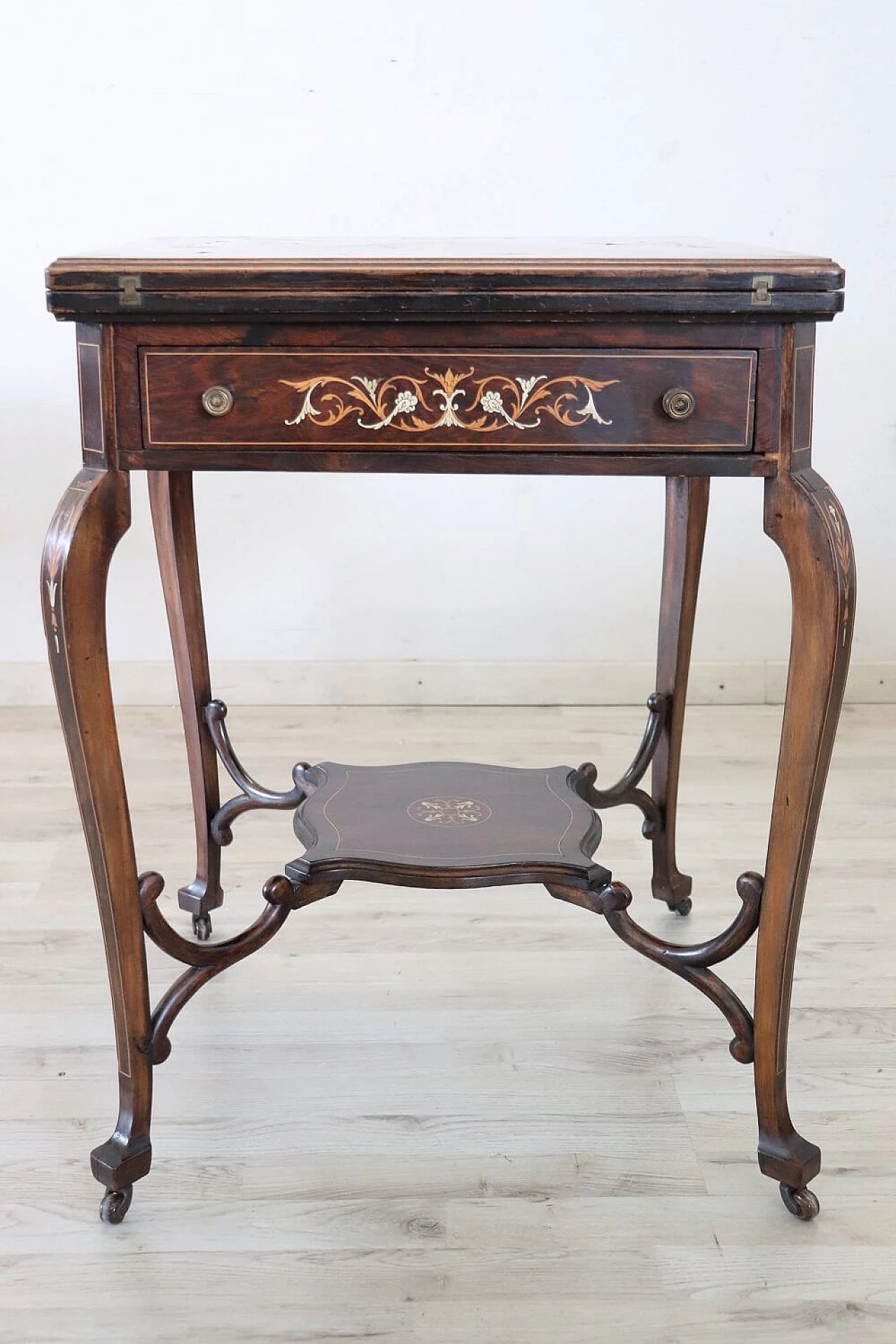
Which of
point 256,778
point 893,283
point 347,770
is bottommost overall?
point 256,778

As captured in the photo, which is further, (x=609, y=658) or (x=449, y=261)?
(x=609, y=658)

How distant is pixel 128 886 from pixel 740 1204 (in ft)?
2.54

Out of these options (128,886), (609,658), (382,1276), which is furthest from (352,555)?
(382,1276)

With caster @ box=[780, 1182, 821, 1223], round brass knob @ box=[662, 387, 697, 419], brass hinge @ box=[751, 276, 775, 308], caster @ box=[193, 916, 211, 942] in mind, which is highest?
brass hinge @ box=[751, 276, 775, 308]

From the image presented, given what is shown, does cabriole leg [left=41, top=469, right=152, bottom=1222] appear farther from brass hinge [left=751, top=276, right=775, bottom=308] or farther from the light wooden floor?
brass hinge [left=751, top=276, right=775, bottom=308]

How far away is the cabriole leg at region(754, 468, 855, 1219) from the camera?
1.40 m

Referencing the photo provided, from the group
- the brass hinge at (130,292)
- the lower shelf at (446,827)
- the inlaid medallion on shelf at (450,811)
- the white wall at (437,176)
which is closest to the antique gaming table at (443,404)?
the brass hinge at (130,292)

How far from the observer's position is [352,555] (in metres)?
3.35

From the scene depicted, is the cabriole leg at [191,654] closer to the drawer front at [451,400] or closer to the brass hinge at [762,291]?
the drawer front at [451,400]

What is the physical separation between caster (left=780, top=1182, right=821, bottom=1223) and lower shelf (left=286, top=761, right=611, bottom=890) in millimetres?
405

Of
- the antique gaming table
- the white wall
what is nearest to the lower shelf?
the antique gaming table

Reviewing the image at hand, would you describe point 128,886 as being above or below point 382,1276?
above

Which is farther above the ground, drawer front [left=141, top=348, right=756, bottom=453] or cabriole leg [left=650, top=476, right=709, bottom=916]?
drawer front [left=141, top=348, right=756, bottom=453]

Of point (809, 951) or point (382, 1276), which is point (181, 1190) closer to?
point (382, 1276)
